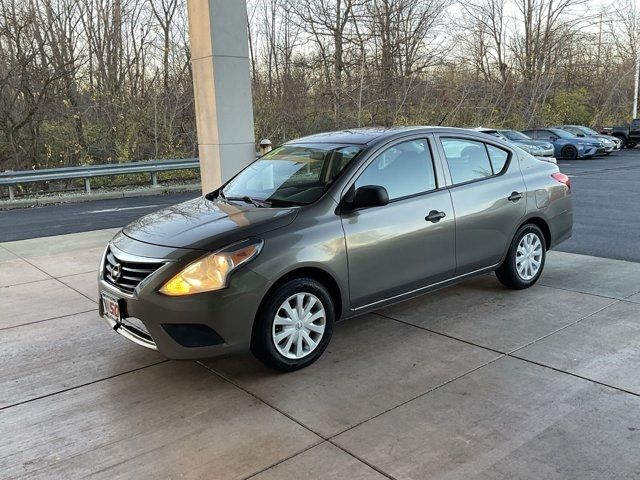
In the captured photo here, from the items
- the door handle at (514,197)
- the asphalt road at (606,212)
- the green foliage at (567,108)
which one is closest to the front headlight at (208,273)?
the door handle at (514,197)

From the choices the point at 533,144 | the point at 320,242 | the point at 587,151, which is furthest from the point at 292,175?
the point at 587,151

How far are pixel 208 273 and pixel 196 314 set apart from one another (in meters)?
0.28

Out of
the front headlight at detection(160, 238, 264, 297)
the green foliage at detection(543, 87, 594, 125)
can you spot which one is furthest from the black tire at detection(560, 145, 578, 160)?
the front headlight at detection(160, 238, 264, 297)

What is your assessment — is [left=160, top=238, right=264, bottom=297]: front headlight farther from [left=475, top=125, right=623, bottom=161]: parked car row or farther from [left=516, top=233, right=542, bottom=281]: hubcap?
[left=475, top=125, right=623, bottom=161]: parked car row

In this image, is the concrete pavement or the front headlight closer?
the concrete pavement

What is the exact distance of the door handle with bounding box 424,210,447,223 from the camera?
475cm

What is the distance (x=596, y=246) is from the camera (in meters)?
7.80

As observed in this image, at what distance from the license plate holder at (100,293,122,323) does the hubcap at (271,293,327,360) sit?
1.10 m

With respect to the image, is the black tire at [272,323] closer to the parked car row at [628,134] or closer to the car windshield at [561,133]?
the car windshield at [561,133]

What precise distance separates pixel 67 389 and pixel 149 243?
3.79ft

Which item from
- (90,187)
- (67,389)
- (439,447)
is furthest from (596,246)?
(90,187)

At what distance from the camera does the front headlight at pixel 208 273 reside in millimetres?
3682

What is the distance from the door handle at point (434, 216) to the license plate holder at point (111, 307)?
8.25 feet

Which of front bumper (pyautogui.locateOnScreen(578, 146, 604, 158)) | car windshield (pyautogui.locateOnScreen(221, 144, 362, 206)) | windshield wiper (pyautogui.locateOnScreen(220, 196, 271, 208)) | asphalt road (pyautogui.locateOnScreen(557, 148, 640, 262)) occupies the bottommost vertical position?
asphalt road (pyautogui.locateOnScreen(557, 148, 640, 262))
